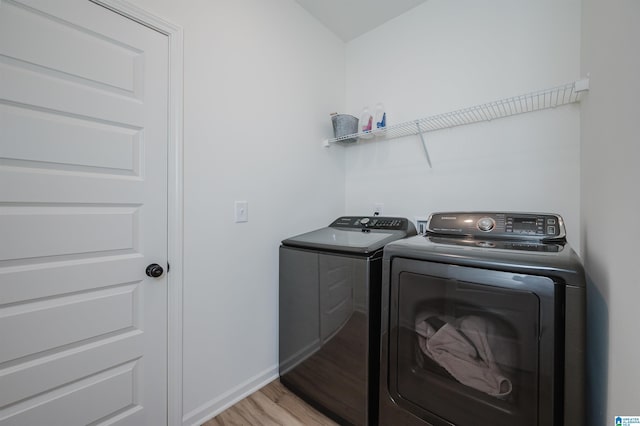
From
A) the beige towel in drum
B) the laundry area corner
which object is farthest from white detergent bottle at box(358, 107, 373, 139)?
the beige towel in drum

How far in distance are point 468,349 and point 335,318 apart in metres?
0.65

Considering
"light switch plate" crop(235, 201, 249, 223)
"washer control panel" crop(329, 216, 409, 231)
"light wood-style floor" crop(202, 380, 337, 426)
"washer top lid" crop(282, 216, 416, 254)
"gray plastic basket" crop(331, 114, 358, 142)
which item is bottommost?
"light wood-style floor" crop(202, 380, 337, 426)

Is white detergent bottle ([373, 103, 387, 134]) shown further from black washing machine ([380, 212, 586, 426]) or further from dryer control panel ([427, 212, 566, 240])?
black washing machine ([380, 212, 586, 426])

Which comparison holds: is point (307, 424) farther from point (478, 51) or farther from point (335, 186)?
point (478, 51)

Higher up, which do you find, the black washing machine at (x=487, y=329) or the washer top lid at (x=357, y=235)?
the washer top lid at (x=357, y=235)

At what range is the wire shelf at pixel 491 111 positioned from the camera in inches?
52.2

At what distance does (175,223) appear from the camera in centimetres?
132

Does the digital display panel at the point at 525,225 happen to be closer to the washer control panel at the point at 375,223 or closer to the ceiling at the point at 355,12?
the washer control panel at the point at 375,223

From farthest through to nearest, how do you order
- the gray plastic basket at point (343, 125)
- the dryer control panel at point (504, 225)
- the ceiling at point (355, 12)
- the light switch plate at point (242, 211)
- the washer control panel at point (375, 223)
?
the gray plastic basket at point (343, 125)
the ceiling at point (355, 12)
the washer control panel at point (375, 223)
the light switch plate at point (242, 211)
the dryer control panel at point (504, 225)

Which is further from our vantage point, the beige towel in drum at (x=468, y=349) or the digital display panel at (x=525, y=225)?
the digital display panel at (x=525, y=225)

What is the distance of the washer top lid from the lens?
1.41 m

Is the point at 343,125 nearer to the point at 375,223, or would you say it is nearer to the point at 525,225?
the point at 375,223

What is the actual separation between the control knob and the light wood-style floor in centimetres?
134

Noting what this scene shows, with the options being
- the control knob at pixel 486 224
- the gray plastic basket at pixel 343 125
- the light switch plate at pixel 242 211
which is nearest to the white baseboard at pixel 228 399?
the light switch plate at pixel 242 211
